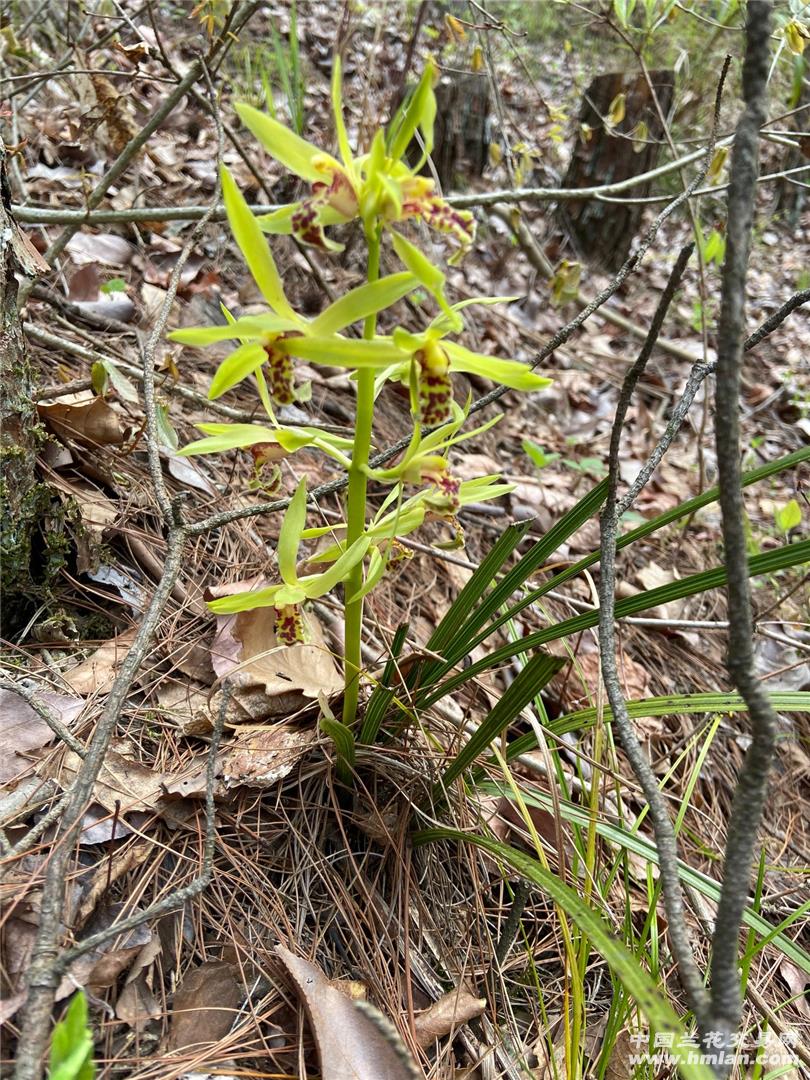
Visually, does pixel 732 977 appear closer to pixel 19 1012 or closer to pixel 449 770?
pixel 449 770

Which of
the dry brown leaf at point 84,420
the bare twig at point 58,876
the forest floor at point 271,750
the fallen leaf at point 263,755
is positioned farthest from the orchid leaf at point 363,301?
the dry brown leaf at point 84,420

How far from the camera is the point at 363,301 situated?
1180 mm

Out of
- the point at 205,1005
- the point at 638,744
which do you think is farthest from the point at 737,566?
the point at 205,1005

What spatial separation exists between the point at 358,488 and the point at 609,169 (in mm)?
5769

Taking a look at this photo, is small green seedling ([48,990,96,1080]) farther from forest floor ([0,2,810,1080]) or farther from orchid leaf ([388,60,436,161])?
orchid leaf ([388,60,436,161])

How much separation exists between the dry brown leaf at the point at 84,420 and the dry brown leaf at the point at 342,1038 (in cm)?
155

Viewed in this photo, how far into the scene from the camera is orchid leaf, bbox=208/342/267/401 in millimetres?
1259

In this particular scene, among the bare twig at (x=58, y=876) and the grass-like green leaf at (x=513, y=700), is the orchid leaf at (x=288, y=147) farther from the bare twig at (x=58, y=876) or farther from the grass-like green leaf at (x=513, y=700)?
the grass-like green leaf at (x=513, y=700)

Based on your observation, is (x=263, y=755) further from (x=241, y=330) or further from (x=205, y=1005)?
(x=241, y=330)

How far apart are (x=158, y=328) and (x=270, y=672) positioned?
943 millimetres

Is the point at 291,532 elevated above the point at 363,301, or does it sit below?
below

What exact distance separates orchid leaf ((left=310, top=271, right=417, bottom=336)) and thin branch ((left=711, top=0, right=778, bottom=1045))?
1.66 feet

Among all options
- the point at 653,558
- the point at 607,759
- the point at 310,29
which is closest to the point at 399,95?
the point at 310,29

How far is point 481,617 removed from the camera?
5.04 feet
